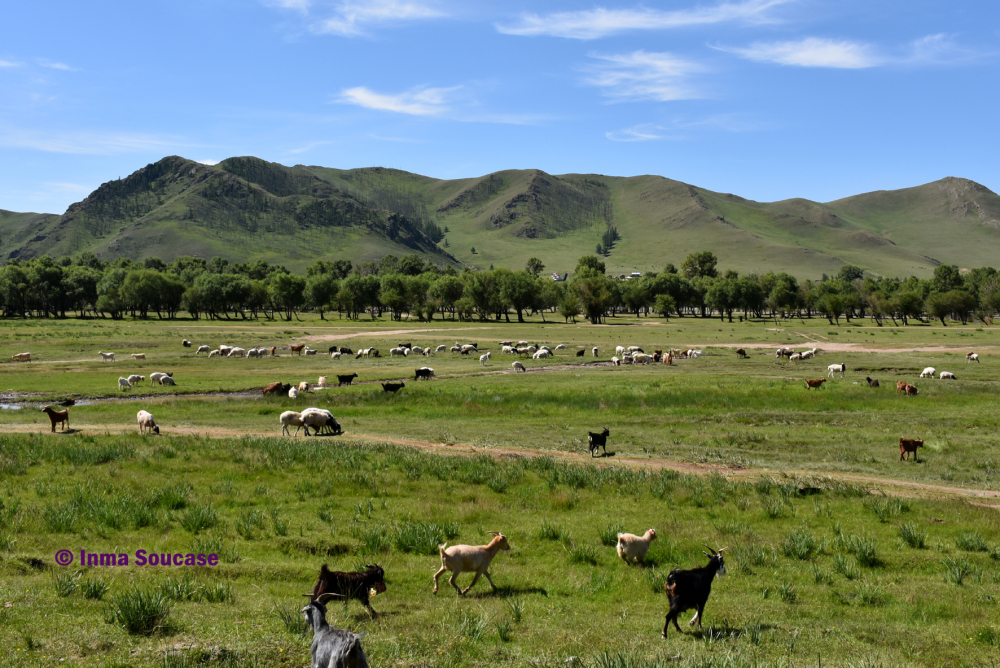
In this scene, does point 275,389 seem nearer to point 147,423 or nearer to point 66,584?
point 147,423

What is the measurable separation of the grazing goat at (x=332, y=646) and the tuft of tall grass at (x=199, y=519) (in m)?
7.12

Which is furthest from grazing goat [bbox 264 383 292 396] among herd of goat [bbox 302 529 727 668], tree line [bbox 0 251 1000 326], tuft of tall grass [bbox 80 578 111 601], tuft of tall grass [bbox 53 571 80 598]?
tree line [bbox 0 251 1000 326]

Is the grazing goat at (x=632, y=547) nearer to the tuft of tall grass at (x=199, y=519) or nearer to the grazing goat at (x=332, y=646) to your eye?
the grazing goat at (x=332, y=646)

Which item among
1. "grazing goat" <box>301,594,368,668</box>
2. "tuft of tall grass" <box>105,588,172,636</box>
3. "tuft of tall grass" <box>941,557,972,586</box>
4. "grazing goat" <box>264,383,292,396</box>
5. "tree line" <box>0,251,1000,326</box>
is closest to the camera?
"grazing goat" <box>301,594,368,668</box>

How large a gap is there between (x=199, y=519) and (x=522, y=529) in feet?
23.0

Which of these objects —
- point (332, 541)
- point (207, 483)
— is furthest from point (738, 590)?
point (207, 483)

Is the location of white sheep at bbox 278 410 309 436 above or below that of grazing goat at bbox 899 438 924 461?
above

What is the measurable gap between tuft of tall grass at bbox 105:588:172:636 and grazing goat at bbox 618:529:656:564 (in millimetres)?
7785

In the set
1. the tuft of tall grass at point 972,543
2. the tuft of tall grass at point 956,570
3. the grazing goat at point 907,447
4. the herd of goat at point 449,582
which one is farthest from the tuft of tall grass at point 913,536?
the grazing goat at point 907,447

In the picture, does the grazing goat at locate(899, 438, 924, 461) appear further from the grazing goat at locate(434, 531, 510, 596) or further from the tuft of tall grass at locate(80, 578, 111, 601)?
the tuft of tall grass at locate(80, 578, 111, 601)

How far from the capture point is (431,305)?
149750 millimetres

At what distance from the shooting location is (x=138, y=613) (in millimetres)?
7656

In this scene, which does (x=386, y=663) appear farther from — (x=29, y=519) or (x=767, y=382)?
(x=767, y=382)

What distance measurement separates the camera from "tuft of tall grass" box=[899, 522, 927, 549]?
12977 mm
